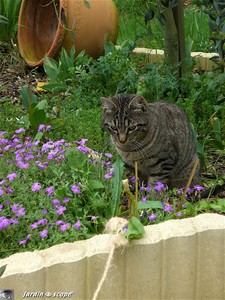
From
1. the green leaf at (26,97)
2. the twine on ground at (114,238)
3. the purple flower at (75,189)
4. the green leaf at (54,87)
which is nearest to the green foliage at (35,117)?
the green leaf at (26,97)

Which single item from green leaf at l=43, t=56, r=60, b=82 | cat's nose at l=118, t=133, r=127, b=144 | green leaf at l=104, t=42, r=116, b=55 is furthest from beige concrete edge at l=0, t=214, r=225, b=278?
green leaf at l=104, t=42, r=116, b=55

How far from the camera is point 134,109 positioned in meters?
4.38

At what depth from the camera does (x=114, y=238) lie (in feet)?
10.1

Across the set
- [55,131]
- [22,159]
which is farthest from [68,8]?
[22,159]

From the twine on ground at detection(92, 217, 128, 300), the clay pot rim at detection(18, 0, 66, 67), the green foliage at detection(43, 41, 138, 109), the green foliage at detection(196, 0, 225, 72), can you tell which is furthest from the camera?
the clay pot rim at detection(18, 0, 66, 67)

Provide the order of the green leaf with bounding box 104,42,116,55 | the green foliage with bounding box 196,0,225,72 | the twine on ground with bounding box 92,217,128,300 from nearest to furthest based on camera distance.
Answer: the twine on ground with bounding box 92,217,128,300, the green foliage with bounding box 196,0,225,72, the green leaf with bounding box 104,42,116,55

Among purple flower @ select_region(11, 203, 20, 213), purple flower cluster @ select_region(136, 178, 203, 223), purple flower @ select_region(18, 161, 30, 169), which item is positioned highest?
purple flower @ select_region(18, 161, 30, 169)

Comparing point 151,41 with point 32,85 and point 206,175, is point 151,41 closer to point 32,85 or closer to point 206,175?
point 32,85

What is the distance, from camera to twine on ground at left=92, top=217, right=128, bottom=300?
9.74ft

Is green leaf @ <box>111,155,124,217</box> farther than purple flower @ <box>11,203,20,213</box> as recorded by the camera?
Yes

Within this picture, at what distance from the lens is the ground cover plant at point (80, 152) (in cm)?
338

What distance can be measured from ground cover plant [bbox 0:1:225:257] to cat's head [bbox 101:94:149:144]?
0.19m

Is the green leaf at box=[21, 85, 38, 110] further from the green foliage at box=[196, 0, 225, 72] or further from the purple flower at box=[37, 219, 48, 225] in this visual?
the purple flower at box=[37, 219, 48, 225]

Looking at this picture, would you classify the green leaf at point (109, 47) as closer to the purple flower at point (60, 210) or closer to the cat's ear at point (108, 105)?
the cat's ear at point (108, 105)
